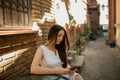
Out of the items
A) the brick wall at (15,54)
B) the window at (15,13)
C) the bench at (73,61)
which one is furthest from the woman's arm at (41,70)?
the bench at (73,61)

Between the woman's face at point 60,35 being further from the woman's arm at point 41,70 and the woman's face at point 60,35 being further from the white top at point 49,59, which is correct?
the woman's arm at point 41,70

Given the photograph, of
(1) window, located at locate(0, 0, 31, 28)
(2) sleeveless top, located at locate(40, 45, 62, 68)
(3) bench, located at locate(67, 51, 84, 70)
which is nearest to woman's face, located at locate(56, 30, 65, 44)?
(2) sleeveless top, located at locate(40, 45, 62, 68)

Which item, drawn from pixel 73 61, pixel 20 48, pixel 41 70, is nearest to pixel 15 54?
pixel 20 48

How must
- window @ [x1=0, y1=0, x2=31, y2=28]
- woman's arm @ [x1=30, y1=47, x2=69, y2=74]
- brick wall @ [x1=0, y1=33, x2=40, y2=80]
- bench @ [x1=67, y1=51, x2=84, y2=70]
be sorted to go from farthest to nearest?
bench @ [x1=67, y1=51, x2=84, y2=70]
window @ [x1=0, y1=0, x2=31, y2=28]
brick wall @ [x1=0, y1=33, x2=40, y2=80]
woman's arm @ [x1=30, y1=47, x2=69, y2=74]

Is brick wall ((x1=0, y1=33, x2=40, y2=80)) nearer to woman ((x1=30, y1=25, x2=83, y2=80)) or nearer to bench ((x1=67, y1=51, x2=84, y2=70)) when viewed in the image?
woman ((x1=30, y1=25, x2=83, y2=80))

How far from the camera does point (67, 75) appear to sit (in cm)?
301

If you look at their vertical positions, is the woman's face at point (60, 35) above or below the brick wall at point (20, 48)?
above

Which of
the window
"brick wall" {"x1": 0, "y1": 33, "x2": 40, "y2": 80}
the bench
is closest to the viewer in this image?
"brick wall" {"x1": 0, "y1": 33, "x2": 40, "y2": 80}

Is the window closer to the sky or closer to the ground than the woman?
closer to the sky

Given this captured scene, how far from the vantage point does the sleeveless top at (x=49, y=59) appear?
309 cm

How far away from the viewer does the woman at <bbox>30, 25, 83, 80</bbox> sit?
2946 mm

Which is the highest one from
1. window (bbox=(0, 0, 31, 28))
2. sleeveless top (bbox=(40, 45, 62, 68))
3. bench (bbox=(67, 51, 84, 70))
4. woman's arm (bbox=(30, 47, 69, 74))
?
window (bbox=(0, 0, 31, 28))

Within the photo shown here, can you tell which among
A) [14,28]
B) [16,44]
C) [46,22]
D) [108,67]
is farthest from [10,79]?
[108,67]

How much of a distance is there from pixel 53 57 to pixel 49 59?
76mm
